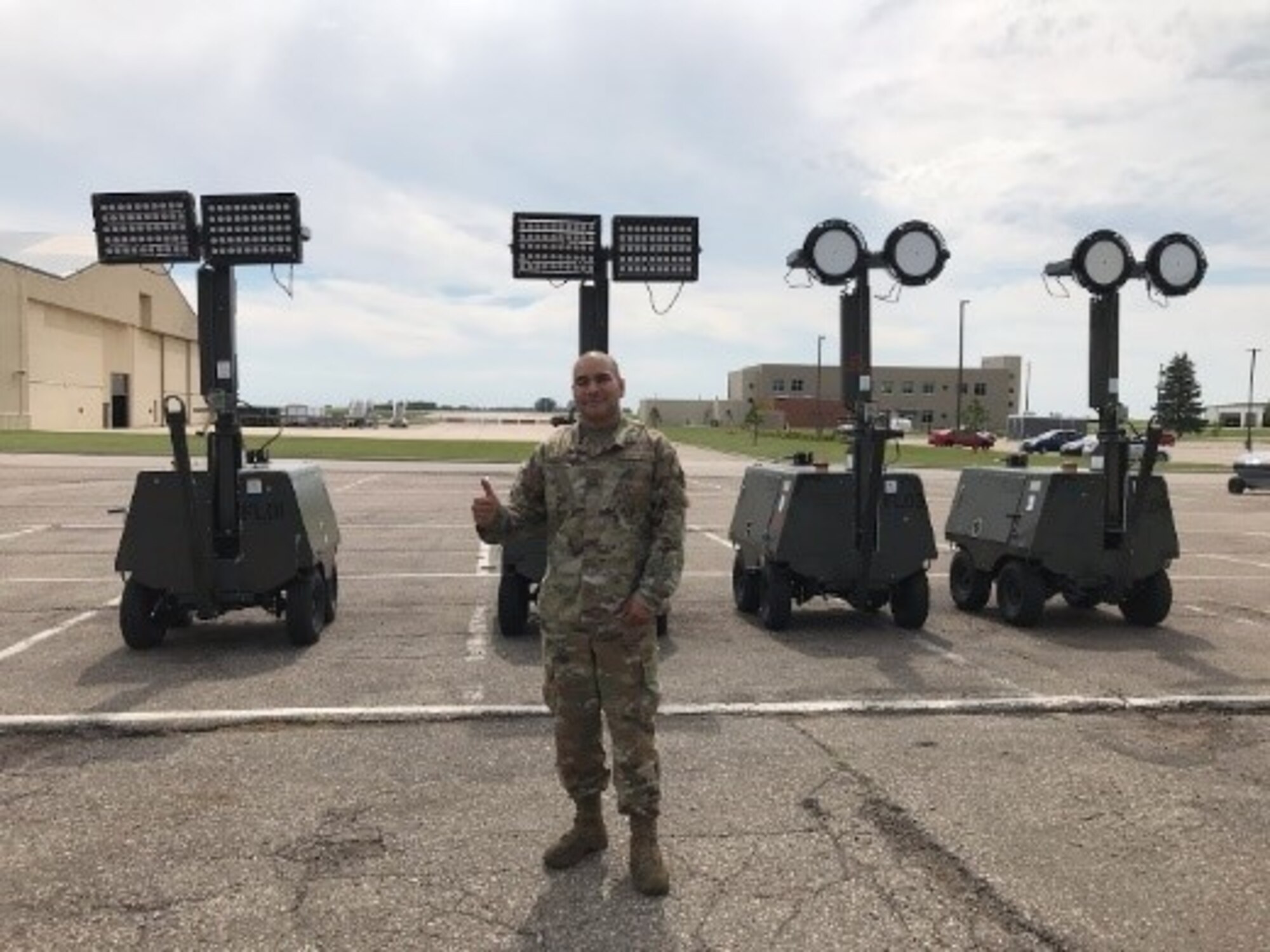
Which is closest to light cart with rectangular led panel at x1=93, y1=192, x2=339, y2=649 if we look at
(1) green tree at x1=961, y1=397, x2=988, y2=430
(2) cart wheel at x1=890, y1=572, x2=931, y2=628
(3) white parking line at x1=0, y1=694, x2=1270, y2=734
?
(3) white parking line at x1=0, y1=694, x2=1270, y2=734

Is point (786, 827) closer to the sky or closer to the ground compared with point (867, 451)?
closer to the ground

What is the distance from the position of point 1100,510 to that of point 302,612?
635 cm

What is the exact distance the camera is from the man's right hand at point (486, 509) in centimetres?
449

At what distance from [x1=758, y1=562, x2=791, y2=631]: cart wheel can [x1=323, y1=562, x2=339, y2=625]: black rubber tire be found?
3.52 metres

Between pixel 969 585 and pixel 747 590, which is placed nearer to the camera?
pixel 747 590

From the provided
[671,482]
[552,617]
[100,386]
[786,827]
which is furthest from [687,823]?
[100,386]

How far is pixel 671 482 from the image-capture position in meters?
4.45

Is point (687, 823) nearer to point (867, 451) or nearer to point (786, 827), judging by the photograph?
point (786, 827)

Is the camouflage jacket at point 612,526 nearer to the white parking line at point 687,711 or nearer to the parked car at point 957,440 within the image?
the white parking line at point 687,711

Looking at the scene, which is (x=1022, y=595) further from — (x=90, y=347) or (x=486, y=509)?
(x=90, y=347)

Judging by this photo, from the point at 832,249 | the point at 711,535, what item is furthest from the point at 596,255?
the point at 711,535

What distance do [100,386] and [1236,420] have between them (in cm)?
A: 12743

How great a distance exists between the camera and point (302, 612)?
842cm

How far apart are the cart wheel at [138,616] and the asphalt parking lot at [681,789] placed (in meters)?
0.13
